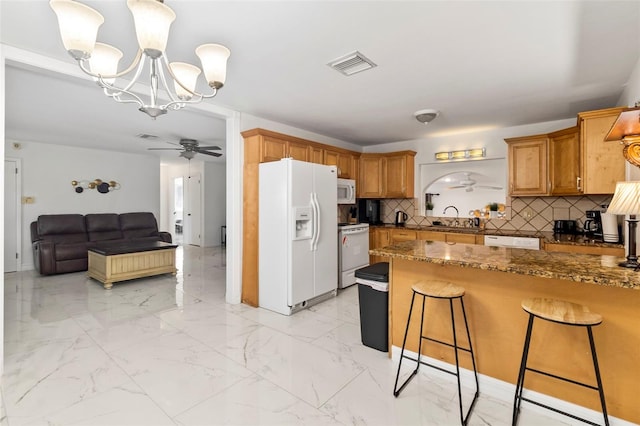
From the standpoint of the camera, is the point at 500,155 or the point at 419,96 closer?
the point at 419,96

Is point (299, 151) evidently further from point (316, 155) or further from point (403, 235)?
point (403, 235)

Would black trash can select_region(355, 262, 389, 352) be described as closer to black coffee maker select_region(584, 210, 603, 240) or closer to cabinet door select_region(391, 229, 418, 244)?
cabinet door select_region(391, 229, 418, 244)

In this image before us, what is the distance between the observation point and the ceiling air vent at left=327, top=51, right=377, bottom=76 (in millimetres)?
2447

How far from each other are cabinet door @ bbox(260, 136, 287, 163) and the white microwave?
1.24m

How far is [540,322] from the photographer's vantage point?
197 cm

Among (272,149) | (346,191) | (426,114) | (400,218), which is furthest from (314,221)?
(400,218)

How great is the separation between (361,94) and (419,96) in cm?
64

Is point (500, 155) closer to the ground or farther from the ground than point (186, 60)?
closer to the ground

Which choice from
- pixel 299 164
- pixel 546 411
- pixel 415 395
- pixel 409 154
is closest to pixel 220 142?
pixel 299 164

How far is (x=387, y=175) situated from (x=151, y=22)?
4589 millimetres

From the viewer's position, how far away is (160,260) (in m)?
5.25

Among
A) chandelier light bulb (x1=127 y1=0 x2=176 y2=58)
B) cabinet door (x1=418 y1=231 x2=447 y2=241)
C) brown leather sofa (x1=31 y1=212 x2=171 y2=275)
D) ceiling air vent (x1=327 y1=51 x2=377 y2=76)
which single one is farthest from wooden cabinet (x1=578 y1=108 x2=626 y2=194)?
brown leather sofa (x1=31 y1=212 x2=171 y2=275)

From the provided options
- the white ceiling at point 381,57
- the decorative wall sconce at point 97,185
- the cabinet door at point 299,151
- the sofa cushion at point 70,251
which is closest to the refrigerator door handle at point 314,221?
the cabinet door at point 299,151

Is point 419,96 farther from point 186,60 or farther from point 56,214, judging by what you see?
point 56,214
